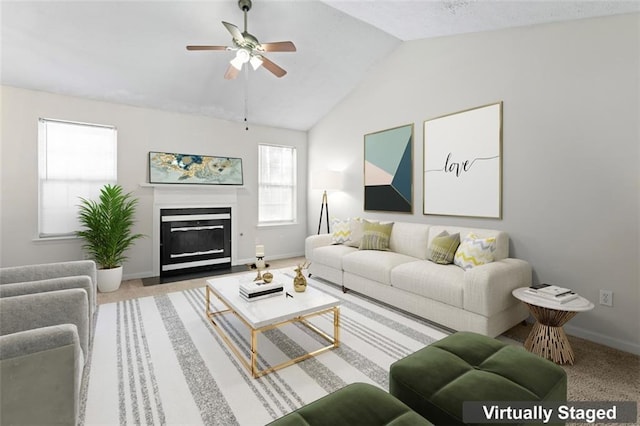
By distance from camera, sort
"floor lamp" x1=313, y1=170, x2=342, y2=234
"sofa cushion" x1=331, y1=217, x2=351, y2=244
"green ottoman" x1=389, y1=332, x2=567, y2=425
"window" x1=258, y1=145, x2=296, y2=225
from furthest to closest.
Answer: "window" x1=258, y1=145, x2=296, y2=225 < "floor lamp" x1=313, y1=170, x2=342, y2=234 < "sofa cushion" x1=331, y1=217, x2=351, y2=244 < "green ottoman" x1=389, y1=332, x2=567, y2=425

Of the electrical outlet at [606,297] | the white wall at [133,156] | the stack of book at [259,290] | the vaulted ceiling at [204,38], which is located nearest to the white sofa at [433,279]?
the electrical outlet at [606,297]

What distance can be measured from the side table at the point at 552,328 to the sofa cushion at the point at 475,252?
0.61 metres

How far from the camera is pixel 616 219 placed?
2443 mm

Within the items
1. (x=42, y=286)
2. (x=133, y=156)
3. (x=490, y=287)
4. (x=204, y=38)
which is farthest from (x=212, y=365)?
(x=133, y=156)

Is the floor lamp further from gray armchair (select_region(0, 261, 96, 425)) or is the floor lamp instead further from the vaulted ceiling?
gray armchair (select_region(0, 261, 96, 425))

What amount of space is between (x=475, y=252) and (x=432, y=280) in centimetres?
55

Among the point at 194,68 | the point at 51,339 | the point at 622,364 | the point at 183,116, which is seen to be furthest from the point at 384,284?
the point at 183,116

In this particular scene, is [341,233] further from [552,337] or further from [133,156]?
[133,156]

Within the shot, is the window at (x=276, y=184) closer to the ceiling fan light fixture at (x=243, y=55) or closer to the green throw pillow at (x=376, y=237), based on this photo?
the green throw pillow at (x=376, y=237)

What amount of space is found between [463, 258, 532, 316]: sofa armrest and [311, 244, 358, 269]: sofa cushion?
1.69 meters

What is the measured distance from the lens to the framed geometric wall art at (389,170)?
164 inches

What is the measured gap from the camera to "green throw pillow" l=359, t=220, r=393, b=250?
156 inches

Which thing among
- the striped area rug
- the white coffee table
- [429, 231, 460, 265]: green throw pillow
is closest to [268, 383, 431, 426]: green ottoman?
the striped area rug

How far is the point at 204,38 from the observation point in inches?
137
